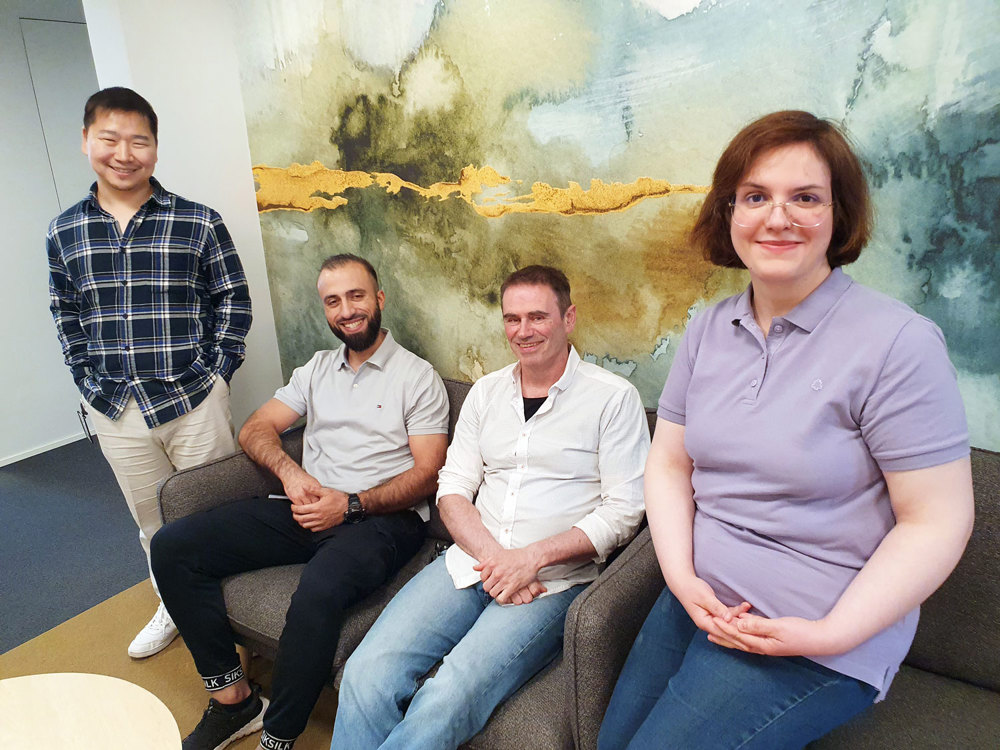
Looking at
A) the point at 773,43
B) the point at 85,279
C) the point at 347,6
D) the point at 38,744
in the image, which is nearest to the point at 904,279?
the point at 773,43

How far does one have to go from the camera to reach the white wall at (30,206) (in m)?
3.76

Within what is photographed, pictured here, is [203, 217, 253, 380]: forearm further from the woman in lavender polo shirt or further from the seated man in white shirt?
the woman in lavender polo shirt

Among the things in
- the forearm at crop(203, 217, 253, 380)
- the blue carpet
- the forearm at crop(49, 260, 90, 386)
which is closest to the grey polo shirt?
the forearm at crop(203, 217, 253, 380)

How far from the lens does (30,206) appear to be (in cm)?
390

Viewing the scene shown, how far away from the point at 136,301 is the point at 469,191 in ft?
3.87

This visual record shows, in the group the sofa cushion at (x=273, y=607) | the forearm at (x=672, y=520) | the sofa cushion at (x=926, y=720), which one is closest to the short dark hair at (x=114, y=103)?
the sofa cushion at (x=273, y=607)

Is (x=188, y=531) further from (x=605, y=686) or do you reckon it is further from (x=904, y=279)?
(x=904, y=279)

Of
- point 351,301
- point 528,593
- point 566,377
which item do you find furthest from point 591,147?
point 528,593

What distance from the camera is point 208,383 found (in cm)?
233

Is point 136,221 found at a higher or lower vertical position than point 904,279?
higher

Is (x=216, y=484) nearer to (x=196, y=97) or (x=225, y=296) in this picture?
(x=225, y=296)

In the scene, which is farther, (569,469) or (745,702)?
(569,469)

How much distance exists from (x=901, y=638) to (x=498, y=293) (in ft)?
5.16

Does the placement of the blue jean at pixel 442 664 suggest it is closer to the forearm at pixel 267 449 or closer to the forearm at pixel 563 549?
the forearm at pixel 563 549
